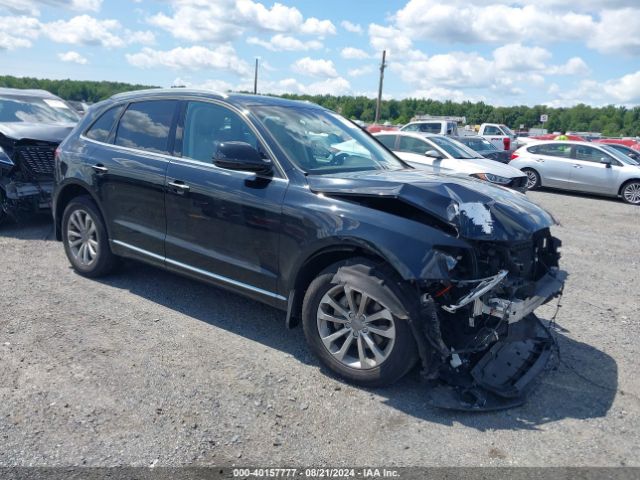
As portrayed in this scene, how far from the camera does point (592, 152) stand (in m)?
15.6

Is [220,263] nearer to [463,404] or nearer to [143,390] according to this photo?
[143,390]

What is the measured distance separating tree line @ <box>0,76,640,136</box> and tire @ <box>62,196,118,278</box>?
66.1 metres

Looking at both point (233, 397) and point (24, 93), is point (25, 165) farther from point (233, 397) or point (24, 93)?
point (233, 397)

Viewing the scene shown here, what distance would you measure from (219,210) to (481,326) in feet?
6.98

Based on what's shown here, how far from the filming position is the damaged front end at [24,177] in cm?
749

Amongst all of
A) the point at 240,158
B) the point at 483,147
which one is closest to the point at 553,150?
the point at 483,147

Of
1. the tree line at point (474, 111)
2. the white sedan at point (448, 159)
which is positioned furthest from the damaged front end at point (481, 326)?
the tree line at point (474, 111)

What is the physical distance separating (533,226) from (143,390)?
9.30 feet

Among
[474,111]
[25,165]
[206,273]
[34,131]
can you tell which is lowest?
[206,273]

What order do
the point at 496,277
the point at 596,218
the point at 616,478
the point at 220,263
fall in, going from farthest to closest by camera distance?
the point at 596,218 → the point at 220,263 → the point at 496,277 → the point at 616,478

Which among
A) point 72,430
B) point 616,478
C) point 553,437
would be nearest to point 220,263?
point 72,430

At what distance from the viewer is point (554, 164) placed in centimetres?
1587

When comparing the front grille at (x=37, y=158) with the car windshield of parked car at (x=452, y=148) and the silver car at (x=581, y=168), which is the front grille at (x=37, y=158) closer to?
the car windshield of parked car at (x=452, y=148)

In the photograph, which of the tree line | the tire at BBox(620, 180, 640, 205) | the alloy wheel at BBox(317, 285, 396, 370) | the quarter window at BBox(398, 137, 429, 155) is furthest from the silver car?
the tree line
